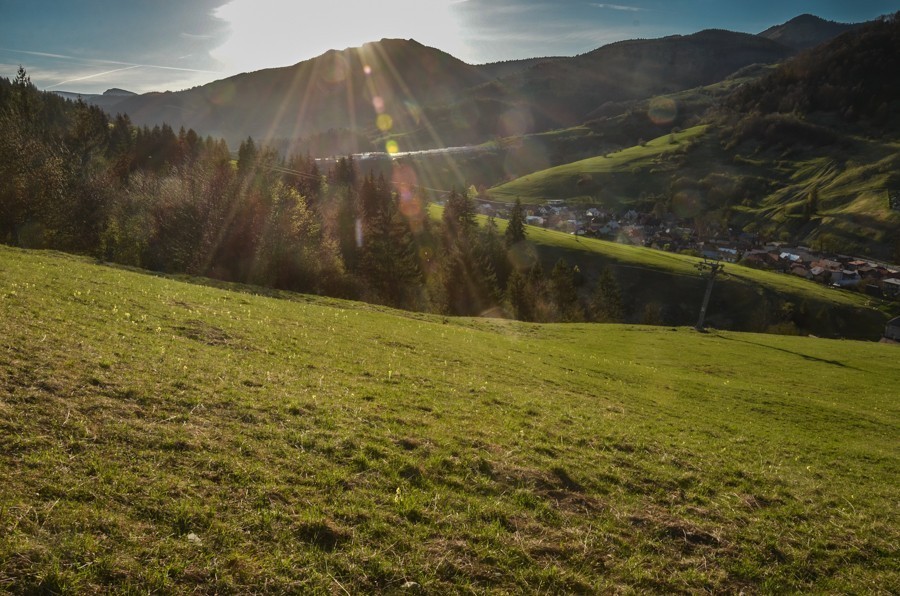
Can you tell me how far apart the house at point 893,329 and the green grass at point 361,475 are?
11414cm

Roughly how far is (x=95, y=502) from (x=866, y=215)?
861 feet

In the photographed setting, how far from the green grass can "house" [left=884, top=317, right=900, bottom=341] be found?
11414cm

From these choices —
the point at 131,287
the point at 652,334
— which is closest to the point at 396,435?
the point at 131,287

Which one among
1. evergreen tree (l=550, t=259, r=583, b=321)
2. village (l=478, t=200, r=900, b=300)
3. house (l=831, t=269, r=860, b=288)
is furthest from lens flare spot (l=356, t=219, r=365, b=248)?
house (l=831, t=269, r=860, b=288)

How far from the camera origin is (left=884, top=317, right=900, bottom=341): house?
103m

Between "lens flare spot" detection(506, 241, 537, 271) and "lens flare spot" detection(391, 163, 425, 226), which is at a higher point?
"lens flare spot" detection(391, 163, 425, 226)

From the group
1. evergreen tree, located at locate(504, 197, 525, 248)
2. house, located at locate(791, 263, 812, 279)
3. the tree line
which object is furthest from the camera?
Answer: house, located at locate(791, 263, 812, 279)

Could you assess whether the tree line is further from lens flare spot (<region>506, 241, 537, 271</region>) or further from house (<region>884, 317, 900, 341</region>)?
house (<region>884, 317, 900, 341</region>)

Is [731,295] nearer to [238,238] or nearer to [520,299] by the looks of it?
[520,299]

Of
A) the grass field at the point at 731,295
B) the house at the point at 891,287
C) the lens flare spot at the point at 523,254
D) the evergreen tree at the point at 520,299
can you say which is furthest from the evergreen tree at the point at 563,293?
the house at the point at 891,287

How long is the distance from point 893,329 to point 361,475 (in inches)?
5571

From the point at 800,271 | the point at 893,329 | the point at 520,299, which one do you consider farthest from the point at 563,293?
the point at 800,271

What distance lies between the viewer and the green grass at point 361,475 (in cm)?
659

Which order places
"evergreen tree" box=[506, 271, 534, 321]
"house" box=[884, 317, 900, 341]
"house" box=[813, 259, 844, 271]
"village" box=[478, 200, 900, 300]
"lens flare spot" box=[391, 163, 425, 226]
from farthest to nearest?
"house" box=[813, 259, 844, 271] < "village" box=[478, 200, 900, 300] < "lens flare spot" box=[391, 163, 425, 226] < "house" box=[884, 317, 900, 341] < "evergreen tree" box=[506, 271, 534, 321]
